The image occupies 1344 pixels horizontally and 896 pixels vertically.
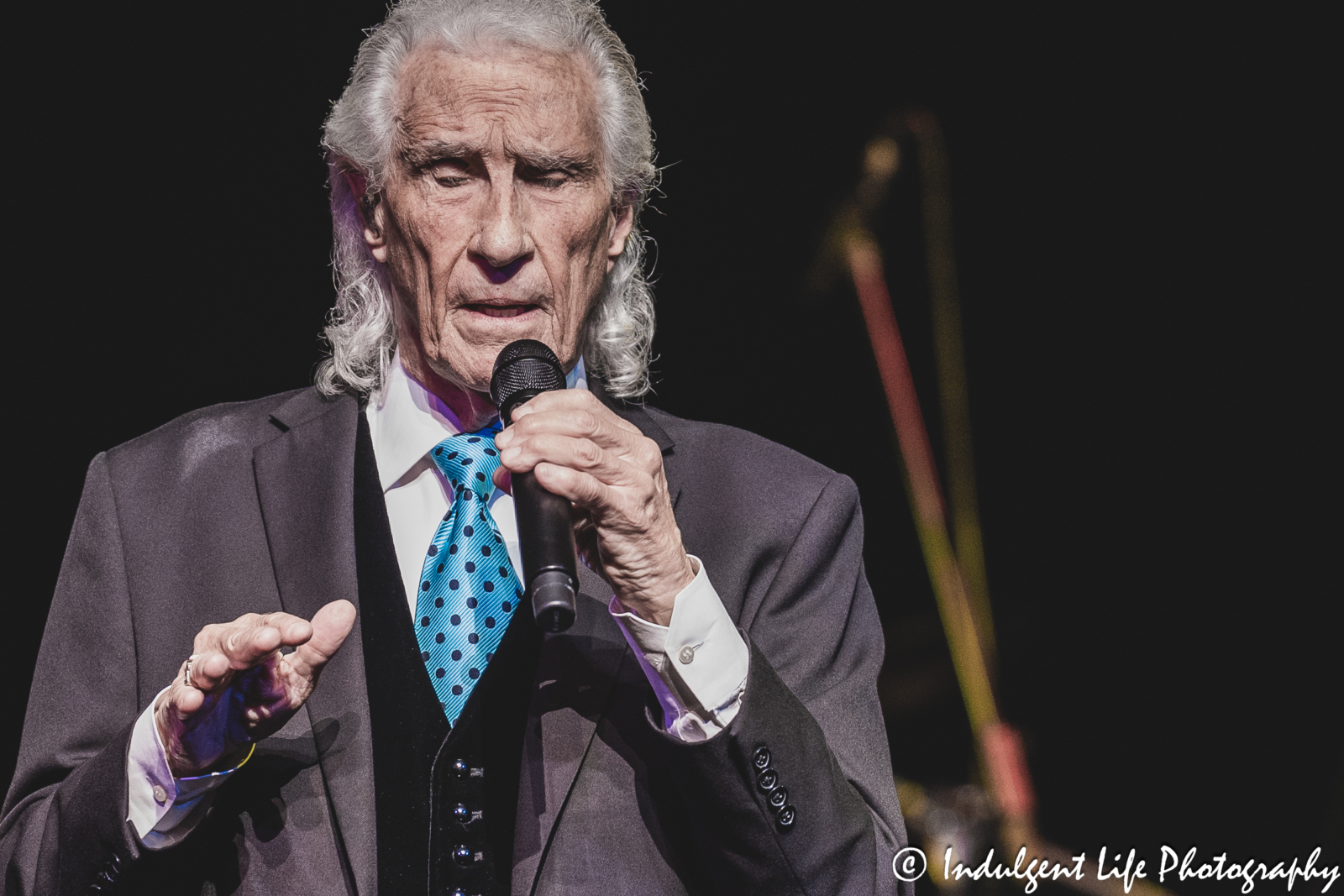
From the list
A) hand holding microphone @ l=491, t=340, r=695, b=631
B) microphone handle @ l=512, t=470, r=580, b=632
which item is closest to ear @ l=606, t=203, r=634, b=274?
hand holding microphone @ l=491, t=340, r=695, b=631

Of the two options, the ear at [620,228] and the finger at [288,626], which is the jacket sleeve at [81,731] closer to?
the finger at [288,626]

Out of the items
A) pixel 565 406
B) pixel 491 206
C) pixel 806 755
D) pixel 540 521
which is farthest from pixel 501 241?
pixel 806 755

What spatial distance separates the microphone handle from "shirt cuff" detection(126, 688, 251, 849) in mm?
474

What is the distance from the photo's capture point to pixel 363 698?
1.45 metres

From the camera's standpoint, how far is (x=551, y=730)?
1.49 metres

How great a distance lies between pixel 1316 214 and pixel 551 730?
252cm

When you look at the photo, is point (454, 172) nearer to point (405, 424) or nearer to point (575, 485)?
point (405, 424)

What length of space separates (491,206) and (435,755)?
0.72 metres

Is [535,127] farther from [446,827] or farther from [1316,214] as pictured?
[1316,214]

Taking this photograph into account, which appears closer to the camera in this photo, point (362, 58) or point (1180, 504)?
point (362, 58)

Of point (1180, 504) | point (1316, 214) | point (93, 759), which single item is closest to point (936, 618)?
point (1180, 504)

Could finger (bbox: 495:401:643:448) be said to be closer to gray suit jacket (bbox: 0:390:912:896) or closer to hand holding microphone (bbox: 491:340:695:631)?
hand holding microphone (bbox: 491:340:695:631)

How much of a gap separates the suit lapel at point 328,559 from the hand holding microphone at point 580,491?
1.17 ft

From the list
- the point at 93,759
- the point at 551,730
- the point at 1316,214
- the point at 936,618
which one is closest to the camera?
the point at 93,759
